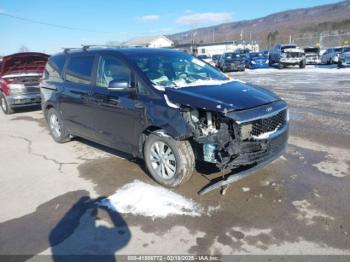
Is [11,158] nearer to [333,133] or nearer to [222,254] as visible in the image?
[222,254]

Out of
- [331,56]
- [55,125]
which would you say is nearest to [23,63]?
[55,125]

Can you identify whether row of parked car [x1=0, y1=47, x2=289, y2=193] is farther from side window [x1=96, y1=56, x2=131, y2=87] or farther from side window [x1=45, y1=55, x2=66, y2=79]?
side window [x1=45, y1=55, x2=66, y2=79]

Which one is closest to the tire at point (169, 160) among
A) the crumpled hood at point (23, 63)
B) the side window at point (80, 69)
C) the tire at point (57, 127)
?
the side window at point (80, 69)

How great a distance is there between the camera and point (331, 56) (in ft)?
96.8

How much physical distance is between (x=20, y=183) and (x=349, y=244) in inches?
179

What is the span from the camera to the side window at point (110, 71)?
16.2 ft

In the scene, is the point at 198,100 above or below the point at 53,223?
above

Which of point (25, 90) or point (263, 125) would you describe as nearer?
point (263, 125)

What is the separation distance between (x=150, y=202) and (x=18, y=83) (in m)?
8.70

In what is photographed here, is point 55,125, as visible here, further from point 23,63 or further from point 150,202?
point 23,63

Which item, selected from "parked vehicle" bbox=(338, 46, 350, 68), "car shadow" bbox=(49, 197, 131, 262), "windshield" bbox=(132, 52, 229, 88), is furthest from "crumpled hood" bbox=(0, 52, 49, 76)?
"parked vehicle" bbox=(338, 46, 350, 68)

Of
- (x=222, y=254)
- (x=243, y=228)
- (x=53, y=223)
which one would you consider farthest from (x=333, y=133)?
(x=53, y=223)

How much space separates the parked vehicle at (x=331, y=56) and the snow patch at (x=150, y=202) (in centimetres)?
2835

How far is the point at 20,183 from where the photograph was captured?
5168mm
